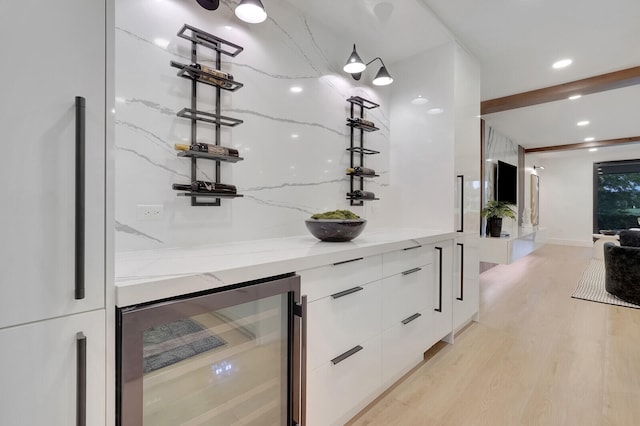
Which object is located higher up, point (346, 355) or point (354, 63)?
point (354, 63)

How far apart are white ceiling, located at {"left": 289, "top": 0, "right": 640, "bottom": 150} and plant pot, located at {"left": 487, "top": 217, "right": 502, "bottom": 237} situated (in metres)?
2.09

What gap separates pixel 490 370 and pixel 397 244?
48.5 inches

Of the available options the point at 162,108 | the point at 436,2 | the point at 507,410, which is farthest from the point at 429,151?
the point at 162,108

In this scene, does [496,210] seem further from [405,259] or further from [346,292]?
[346,292]

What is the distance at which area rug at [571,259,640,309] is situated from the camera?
3.63 meters

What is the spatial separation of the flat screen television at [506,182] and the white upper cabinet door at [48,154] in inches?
252

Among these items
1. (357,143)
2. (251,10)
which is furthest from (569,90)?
(251,10)

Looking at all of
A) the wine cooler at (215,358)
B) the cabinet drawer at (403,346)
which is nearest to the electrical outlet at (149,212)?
the wine cooler at (215,358)

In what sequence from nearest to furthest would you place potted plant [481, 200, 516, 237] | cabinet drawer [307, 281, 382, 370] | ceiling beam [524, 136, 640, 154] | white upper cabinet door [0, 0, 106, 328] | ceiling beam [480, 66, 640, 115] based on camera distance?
1. white upper cabinet door [0, 0, 106, 328]
2. cabinet drawer [307, 281, 382, 370]
3. ceiling beam [480, 66, 640, 115]
4. potted plant [481, 200, 516, 237]
5. ceiling beam [524, 136, 640, 154]

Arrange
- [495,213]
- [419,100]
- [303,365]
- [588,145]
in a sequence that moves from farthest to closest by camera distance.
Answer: [588,145] → [495,213] → [419,100] → [303,365]

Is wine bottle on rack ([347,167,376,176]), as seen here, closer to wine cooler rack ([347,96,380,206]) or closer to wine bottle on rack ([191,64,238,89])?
wine cooler rack ([347,96,380,206])

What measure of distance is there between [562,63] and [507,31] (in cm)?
107

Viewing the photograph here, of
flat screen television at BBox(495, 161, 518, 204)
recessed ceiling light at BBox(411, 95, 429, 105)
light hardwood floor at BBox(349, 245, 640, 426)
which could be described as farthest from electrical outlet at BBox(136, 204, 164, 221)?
flat screen television at BBox(495, 161, 518, 204)

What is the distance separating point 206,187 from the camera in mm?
1592
